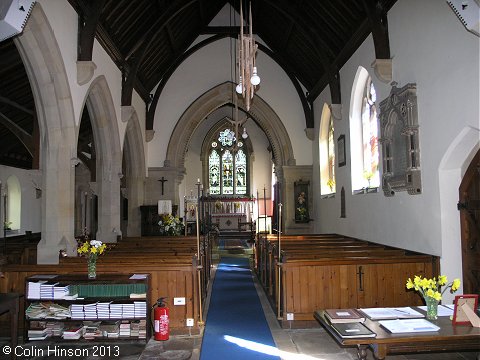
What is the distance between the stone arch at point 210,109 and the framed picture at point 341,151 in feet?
9.66

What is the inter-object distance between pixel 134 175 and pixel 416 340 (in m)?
10.7

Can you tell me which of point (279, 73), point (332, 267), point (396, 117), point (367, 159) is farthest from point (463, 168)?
point (279, 73)

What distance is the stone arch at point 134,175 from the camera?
12.2m

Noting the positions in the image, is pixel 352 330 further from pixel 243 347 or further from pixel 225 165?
pixel 225 165

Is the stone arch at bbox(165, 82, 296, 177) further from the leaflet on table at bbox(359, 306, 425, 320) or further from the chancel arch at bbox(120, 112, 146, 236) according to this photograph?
the leaflet on table at bbox(359, 306, 425, 320)

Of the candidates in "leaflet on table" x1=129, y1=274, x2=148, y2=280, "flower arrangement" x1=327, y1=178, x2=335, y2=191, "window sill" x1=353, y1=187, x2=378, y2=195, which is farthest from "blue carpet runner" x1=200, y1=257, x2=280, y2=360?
"flower arrangement" x1=327, y1=178, x2=335, y2=191

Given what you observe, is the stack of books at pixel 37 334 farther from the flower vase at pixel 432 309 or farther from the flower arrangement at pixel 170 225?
the flower arrangement at pixel 170 225

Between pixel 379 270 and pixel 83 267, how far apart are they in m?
3.68

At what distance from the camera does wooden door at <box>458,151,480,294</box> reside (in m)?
5.29

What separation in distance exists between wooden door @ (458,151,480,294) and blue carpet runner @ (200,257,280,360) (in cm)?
254

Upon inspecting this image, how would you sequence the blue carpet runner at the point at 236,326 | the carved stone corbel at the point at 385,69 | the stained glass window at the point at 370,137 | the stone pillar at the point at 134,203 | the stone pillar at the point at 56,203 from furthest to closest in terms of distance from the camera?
the stone pillar at the point at 134,203
the stained glass window at the point at 370,137
the carved stone corbel at the point at 385,69
the stone pillar at the point at 56,203
the blue carpet runner at the point at 236,326

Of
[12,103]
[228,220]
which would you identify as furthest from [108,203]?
[228,220]

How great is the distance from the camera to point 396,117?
269 inches

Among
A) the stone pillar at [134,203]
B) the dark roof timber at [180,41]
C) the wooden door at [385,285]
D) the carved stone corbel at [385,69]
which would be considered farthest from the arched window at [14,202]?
the wooden door at [385,285]
